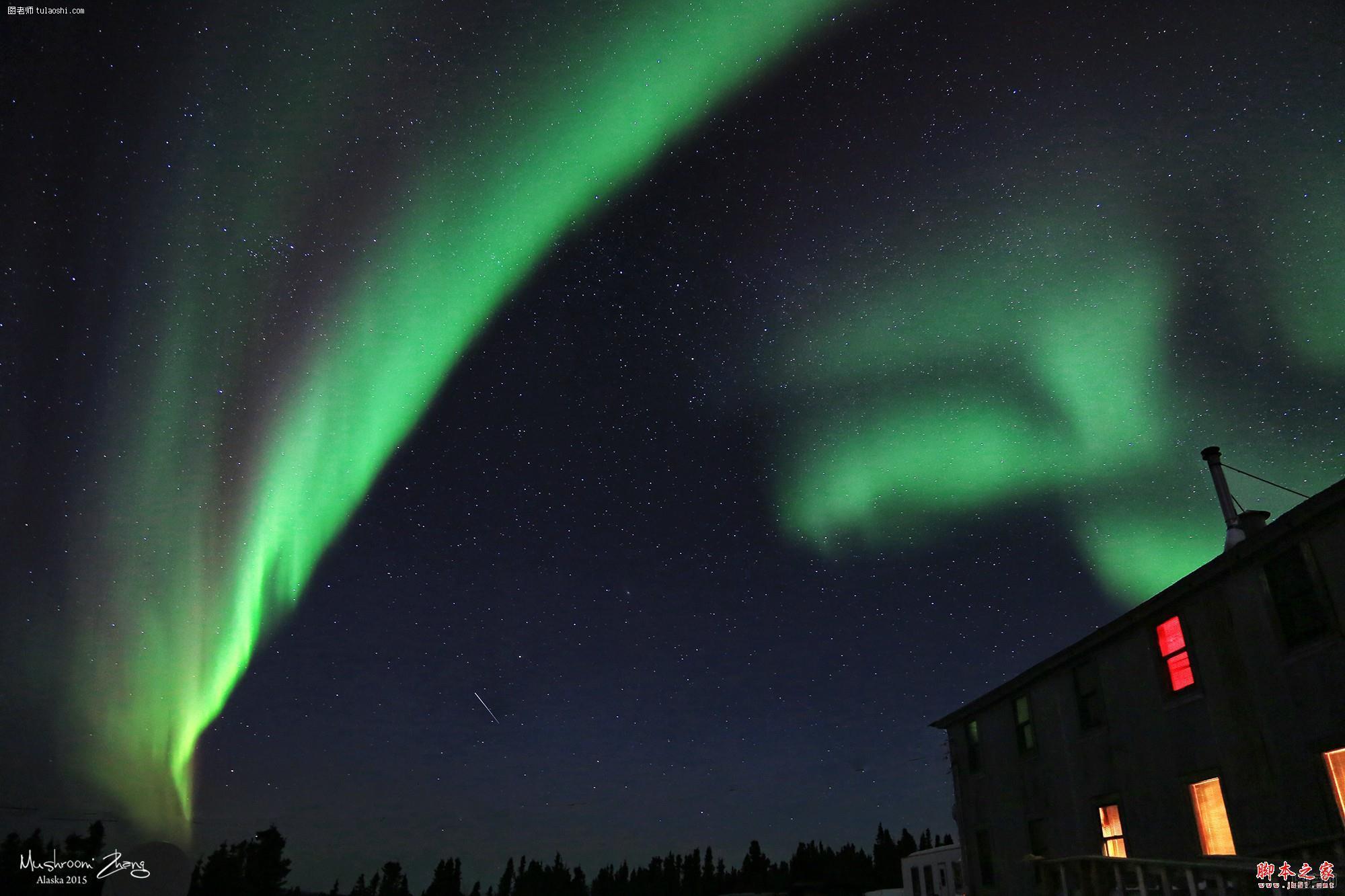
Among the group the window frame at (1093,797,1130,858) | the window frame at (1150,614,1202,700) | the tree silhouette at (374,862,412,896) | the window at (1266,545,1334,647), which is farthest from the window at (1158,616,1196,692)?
the tree silhouette at (374,862,412,896)

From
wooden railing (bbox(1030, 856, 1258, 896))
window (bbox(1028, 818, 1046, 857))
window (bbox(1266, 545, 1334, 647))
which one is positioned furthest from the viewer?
window (bbox(1028, 818, 1046, 857))

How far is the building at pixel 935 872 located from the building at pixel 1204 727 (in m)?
14.6

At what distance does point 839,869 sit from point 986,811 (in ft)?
284

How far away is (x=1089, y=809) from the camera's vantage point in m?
17.5

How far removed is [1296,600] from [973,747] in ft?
46.0

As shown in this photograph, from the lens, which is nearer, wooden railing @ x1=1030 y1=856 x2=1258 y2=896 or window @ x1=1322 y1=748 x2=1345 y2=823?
wooden railing @ x1=1030 y1=856 x2=1258 y2=896

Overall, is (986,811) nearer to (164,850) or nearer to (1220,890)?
(1220,890)

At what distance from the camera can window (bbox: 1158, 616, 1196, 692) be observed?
1470 cm

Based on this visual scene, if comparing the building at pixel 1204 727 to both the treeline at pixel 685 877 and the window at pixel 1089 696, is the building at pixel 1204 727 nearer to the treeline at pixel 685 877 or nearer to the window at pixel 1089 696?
the window at pixel 1089 696

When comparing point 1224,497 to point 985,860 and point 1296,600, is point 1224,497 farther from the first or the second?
point 985,860

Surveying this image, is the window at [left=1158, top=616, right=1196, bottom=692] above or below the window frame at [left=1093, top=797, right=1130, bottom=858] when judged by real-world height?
above

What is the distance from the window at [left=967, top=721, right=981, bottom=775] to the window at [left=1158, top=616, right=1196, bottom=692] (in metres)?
9.71

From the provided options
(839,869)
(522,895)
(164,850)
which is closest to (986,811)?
(164,850)

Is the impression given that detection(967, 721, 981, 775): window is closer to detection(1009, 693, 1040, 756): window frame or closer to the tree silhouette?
detection(1009, 693, 1040, 756): window frame
